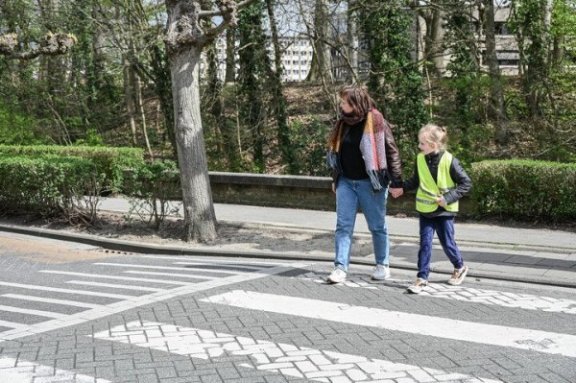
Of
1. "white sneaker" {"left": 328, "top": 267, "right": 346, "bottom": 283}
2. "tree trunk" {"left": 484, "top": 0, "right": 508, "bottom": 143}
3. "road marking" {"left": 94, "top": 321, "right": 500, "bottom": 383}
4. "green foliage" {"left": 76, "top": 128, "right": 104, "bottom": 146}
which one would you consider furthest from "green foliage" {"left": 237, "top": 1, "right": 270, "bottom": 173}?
"road marking" {"left": 94, "top": 321, "right": 500, "bottom": 383}

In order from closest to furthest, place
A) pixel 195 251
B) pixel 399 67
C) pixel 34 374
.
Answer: pixel 34 374 → pixel 195 251 → pixel 399 67

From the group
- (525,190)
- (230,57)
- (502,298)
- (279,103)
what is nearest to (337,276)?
(502,298)

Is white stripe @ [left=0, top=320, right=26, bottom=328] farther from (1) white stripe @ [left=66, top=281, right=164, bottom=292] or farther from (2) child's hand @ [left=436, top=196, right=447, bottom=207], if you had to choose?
(2) child's hand @ [left=436, top=196, right=447, bottom=207]

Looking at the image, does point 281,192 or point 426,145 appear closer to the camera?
point 426,145

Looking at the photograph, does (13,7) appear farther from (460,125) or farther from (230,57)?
(460,125)

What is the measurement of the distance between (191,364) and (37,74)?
24.4 metres

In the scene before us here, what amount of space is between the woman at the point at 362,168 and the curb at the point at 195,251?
3.60 feet

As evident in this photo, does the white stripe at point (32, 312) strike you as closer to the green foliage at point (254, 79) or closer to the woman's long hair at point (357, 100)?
the woman's long hair at point (357, 100)

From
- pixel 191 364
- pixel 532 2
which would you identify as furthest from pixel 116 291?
pixel 532 2

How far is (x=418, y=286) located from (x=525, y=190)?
523cm

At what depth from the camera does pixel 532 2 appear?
1675 centimetres

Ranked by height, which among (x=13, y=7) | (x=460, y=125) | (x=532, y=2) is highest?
(x=13, y=7)

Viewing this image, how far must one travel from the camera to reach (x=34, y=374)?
4.97m

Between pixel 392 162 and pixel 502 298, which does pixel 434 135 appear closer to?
pixel 392 162
